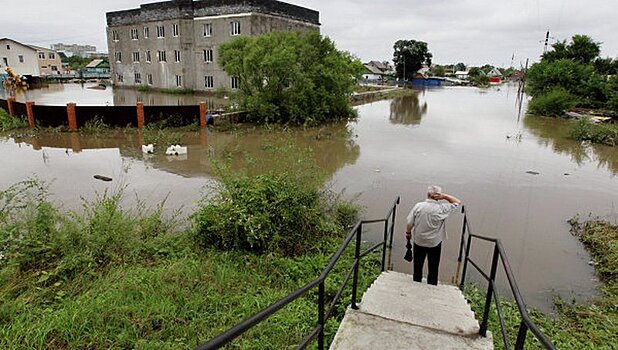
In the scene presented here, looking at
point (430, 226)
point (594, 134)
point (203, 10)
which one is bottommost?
point (594, 134)

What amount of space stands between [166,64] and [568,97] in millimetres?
32405

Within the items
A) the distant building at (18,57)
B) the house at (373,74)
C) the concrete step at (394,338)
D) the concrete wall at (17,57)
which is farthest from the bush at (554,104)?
Result: the distant building at (18,57)

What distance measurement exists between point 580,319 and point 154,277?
5.24 metres

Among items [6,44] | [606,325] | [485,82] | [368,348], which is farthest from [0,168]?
[485,82]

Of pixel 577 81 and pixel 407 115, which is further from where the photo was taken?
pixel 577 81

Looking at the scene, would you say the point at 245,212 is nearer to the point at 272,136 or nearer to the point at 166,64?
the point at 272,136

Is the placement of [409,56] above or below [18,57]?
above

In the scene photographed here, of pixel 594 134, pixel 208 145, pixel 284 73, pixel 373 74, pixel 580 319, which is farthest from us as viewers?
pixel 373 74

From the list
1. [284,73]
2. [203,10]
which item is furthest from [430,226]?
[203,10]

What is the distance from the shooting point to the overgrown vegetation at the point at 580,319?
4.07m

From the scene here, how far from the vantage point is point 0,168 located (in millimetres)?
10820

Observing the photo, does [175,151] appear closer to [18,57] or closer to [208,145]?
[208,145]

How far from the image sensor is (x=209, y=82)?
31969 millimetres

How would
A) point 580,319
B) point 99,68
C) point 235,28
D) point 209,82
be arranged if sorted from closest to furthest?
point 580,319 → point 235,28 → point 209,82 → point 99,68
